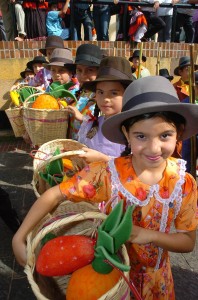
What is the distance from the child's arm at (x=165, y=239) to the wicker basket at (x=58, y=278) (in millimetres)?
105

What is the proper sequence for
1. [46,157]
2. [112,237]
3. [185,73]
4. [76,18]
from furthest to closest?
[76,18], [185,73], [46,157], [112,237]

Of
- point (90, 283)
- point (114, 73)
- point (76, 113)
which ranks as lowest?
point (90, 283)

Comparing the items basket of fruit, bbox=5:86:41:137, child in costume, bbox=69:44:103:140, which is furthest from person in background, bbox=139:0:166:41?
child in costume, bbox=69:44:103:140

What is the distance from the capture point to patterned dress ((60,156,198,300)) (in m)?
1.26

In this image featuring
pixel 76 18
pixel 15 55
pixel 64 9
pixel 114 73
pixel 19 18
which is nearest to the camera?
pixel 114 73

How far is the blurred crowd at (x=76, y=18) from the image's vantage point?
561 cm

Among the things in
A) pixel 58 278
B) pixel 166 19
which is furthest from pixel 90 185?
pixel 166 19

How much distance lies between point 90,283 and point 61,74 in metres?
2.62

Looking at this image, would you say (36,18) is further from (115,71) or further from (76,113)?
(115,71)

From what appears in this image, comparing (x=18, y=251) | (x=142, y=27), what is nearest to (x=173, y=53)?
(x=142, y=27)

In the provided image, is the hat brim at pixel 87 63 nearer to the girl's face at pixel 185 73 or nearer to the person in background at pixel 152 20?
the girl's face at pixel 185 73

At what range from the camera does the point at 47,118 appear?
7.56ft

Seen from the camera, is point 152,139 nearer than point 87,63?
Yes

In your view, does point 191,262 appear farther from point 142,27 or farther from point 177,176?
point 142,27
